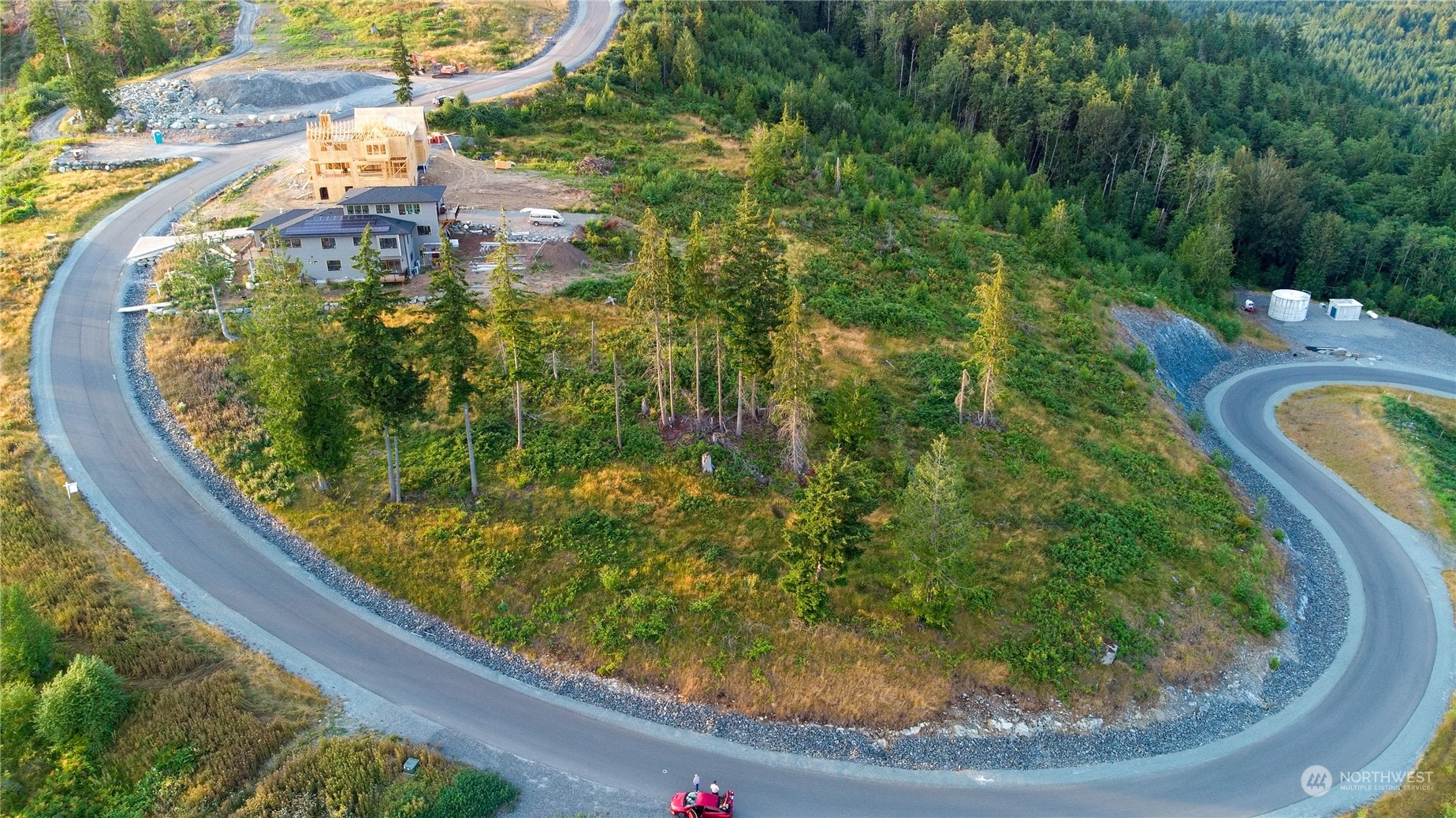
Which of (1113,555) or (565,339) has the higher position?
(565,339)

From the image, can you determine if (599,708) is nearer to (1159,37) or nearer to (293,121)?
(293,121)

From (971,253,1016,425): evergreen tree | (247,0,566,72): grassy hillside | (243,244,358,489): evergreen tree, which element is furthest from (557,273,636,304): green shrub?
(247,0,566,72): grassy hillside

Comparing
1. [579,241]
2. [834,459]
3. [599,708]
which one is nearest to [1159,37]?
[579,241]

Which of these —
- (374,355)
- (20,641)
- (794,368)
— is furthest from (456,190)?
(20,641)

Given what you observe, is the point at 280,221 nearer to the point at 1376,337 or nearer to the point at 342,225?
the point at 342,225

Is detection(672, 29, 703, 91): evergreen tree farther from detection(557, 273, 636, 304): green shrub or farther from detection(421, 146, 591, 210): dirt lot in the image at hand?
detection(557, 273, 636, 304): green shrub

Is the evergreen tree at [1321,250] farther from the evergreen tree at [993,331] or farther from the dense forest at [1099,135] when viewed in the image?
the evergreen tree at [993,331]
